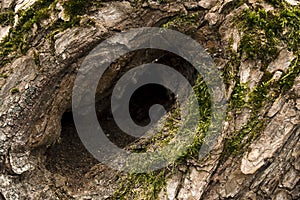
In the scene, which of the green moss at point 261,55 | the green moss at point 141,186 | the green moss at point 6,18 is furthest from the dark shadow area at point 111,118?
the green moss at point 6,18

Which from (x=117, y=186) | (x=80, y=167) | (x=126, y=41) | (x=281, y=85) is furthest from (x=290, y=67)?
(x=80, y=167)

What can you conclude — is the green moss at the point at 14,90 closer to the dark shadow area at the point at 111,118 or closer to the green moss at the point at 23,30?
the green moss at the point at 23,30

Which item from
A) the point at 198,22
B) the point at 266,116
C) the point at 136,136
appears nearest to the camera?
the point at 266,116

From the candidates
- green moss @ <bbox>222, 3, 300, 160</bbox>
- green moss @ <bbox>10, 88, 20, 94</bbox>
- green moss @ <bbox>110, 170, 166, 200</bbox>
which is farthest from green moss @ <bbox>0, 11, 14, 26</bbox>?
green moss @ <bbox>222, 3, 300, 160</bbox>

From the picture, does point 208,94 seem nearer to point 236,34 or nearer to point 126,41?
point 236,34

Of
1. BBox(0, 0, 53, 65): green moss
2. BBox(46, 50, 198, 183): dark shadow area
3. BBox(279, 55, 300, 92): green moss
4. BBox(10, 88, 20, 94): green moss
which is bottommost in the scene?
BBox(279, 55, 300, 92): green moss

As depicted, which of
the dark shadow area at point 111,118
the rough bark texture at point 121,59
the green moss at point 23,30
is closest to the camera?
the rough bark texture at point 121,59

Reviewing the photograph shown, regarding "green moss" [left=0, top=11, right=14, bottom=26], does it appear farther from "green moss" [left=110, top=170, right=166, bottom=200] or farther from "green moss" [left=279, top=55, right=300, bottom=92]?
"green moss" [left=279, top=55, right=300, bottom=92]

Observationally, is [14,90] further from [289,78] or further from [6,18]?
[289,78]
